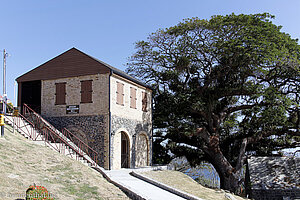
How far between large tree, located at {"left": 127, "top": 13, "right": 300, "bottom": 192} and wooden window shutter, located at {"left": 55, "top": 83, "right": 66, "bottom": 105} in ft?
29.5

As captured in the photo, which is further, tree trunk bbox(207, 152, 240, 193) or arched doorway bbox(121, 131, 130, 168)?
tree trunk bbox(207, 152, 240, 193)

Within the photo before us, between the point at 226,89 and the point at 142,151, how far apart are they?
849 centimetres

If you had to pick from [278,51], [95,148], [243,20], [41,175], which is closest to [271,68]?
[278,51]

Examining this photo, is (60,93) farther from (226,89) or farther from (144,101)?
(226,89)

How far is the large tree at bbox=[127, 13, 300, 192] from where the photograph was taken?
23.5m

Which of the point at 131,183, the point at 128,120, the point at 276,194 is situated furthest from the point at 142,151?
the point at 276,194

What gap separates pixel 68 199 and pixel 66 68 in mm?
11516

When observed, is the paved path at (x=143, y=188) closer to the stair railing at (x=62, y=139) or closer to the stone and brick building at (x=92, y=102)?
the stair railing at (x=62, y=139)

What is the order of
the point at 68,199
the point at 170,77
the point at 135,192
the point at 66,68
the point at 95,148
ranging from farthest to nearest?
1. the point at 170,77
2. the point at 66,68
3. the point at 95,148
4. the point at 135,192
5. the point at 68,199

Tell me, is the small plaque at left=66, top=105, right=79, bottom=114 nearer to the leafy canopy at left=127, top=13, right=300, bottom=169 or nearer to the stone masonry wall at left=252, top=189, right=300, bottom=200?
the leafy canopy at left=127, top=13, right=300, bottom=169

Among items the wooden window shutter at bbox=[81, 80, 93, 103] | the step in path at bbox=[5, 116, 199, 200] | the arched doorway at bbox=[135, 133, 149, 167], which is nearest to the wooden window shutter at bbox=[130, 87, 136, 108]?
the arched doorway at bbox=[135, 133, 149, 167]

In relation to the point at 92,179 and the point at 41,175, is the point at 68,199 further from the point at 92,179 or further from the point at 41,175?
the point at 92,179

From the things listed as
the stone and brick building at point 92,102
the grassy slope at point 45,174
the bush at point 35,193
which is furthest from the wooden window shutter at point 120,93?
the bush at point 35,193

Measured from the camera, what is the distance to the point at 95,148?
1867 centimetres
